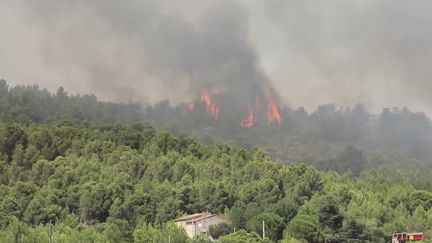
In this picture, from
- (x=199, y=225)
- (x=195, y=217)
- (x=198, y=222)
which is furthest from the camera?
(x=195, y=217)

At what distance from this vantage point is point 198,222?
2403 inches

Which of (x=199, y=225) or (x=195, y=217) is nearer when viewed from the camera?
(x=199, y=225)

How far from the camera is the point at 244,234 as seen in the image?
2092 inches

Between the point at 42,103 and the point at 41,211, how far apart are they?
76.0 m

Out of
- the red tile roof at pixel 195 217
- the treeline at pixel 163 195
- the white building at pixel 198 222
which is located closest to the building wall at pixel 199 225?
the white building at pixel 198 222

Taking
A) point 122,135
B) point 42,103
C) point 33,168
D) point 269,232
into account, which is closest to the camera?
point 269,232

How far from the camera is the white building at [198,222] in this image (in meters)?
59.9

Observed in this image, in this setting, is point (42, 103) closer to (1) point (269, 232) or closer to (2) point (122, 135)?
(2) point (122, 135)

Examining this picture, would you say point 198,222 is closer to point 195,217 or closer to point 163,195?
point 195,217

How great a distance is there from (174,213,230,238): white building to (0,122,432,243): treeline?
45.8 inches

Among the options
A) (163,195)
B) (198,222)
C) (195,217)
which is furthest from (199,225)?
(163,195)

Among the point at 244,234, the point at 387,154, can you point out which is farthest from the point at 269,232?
the point at 387,154

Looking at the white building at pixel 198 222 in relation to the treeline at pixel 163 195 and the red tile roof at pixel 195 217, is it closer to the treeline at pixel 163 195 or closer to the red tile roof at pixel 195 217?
the red tile roof at pixel 195 217

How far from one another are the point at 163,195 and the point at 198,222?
22.0 ft
